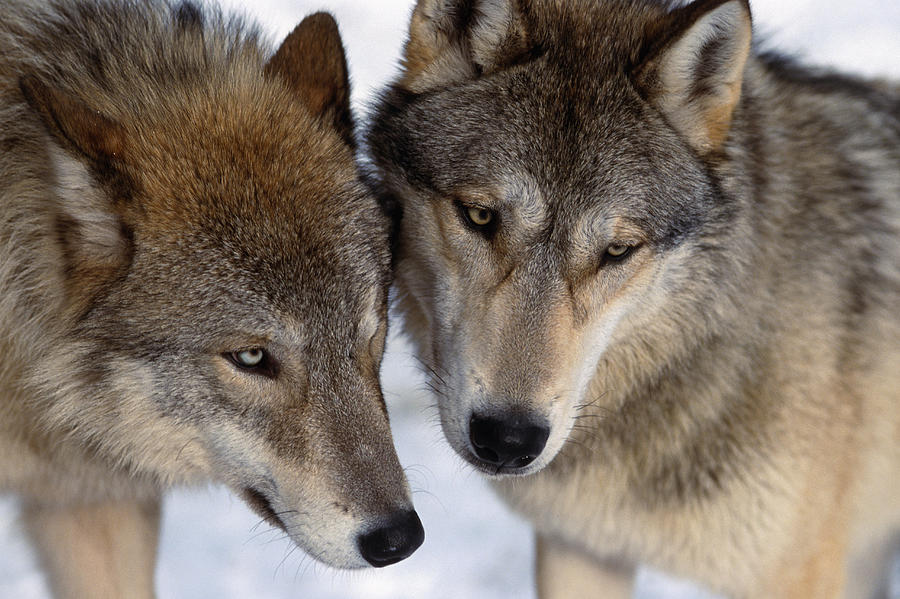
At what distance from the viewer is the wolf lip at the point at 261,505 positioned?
2.76m

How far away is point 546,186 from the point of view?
8.93 ft

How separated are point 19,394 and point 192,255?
0.74 metres

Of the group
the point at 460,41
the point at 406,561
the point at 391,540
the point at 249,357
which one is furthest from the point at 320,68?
the point at 406,561

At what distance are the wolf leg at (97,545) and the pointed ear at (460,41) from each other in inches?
72.9

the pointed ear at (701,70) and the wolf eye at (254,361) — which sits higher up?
the pointed ear at (701,70)

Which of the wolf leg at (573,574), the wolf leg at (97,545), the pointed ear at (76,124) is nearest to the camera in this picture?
the pointed ear at (76,124)

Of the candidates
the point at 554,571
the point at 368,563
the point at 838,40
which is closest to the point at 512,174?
the point at 368,563

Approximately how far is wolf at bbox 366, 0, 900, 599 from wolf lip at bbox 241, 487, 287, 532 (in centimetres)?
54

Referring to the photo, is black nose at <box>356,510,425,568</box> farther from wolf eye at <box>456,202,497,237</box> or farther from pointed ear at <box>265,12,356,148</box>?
pointed ear at <box>265,12,356,148</box>

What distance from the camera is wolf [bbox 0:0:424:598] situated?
260 cm

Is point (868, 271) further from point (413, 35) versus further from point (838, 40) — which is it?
point (838, 40)

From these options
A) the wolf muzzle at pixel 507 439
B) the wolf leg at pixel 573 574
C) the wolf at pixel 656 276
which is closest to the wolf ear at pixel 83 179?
the wolf at pixel 656 276

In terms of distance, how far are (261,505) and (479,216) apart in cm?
103

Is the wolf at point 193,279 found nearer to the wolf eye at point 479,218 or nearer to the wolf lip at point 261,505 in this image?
the wolf lip at point 261,505
